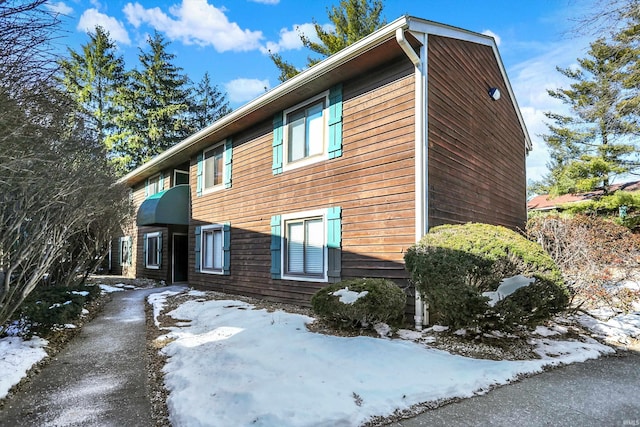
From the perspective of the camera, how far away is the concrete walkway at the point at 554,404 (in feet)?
10.8

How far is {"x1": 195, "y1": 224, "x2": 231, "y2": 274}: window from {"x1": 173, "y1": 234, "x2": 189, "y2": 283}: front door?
10.8 feet

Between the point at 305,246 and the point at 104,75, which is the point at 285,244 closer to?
the point at 305,246

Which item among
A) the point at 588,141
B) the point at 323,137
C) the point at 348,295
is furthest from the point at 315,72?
the point at 588,141

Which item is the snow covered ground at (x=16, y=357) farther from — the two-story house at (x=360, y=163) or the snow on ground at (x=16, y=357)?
the two-story house at (x=360, y=163)

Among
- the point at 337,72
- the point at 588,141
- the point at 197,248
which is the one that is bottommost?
the point at 197,248

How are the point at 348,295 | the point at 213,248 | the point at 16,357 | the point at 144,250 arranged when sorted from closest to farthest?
the point at 16,357, the point at 348,295, the point at 213,248, the point at 144,250

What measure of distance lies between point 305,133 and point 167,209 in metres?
6.57

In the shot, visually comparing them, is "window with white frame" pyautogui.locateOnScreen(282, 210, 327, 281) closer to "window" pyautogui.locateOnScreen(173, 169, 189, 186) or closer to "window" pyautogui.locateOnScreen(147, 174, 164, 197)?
"window" pyautogui.locateOnScreen(173, 169, 189, 186)

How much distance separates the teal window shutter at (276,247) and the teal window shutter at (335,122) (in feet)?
7.44

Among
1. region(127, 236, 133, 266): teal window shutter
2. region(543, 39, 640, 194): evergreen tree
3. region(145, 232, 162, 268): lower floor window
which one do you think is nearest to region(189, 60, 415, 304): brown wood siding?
region(145, 232, 162, 268): lower floor window

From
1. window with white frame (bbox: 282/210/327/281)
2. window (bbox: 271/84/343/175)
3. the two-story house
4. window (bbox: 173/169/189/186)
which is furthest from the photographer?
window (bbox: 173/169/189/186)

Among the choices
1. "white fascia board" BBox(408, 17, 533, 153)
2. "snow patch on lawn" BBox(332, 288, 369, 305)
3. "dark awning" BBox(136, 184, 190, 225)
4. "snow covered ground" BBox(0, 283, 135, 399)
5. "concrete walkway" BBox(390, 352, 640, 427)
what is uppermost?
"white fascia board" BBox(408, 17, 533, 153)

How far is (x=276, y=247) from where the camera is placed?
908cm

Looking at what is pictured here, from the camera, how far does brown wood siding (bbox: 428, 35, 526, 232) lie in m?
7.07
